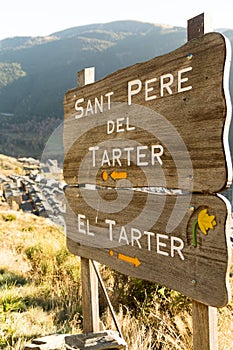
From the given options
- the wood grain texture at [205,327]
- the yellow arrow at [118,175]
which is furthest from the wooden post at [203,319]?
the yellow arrow at [118,175]

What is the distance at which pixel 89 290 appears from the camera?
3.09 meters

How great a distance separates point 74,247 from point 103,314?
33.0 inches

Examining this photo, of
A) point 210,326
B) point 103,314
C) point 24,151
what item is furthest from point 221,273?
point 24,151

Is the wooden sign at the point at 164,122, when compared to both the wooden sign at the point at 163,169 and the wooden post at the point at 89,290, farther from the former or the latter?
the wooden post at the point at 89,290

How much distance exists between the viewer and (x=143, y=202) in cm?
229

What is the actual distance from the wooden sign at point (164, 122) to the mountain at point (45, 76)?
83915mm

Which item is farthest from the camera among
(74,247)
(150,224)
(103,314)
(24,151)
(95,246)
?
(24,151)

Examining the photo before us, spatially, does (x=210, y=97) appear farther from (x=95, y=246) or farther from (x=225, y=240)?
(x=95, y=246)

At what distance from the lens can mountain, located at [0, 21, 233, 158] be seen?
101 meters

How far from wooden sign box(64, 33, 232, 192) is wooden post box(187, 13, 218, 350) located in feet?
0.38

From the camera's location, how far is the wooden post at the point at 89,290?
305 cm

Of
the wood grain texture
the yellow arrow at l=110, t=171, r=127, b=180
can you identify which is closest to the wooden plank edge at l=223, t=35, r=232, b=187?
the wood grain texture

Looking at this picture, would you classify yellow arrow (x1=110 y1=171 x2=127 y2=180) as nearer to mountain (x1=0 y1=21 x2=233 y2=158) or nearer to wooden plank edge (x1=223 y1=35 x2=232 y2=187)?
wooden plank edge (x1=223 y1=35 x2=232 y2=187)

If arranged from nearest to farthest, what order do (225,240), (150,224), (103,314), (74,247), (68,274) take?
(225,240), (150,224), (74,247), (103,314), (68,274)
